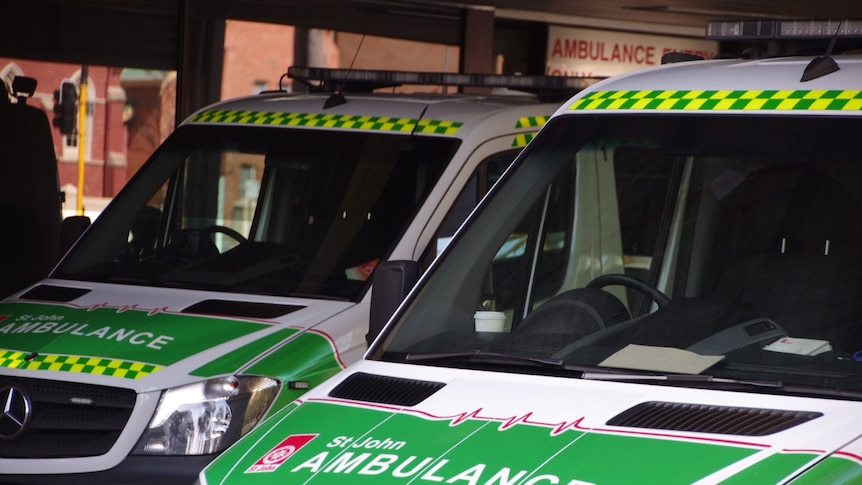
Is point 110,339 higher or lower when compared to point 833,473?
lower

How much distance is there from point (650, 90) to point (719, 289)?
1.99ft

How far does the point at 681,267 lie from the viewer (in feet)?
14.4

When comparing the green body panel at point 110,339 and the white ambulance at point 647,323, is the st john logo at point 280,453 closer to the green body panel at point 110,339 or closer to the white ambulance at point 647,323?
the white ambulance at point 647,323

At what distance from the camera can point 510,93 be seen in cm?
744

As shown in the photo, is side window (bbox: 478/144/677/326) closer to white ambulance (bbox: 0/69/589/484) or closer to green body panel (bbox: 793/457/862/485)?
white ambulance (bbox: 0/69/589/484)

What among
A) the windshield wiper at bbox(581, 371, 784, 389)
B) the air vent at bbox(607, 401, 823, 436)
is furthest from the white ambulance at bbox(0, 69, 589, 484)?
the air vent at bbox(607, 401, 823, 436)

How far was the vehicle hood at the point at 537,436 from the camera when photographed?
8.97 ft

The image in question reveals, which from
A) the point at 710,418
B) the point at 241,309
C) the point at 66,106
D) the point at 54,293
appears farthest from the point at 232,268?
the point at 66,106

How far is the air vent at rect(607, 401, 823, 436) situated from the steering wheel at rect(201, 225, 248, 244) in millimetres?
3150

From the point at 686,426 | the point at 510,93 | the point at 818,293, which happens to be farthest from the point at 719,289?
the point at 510,93

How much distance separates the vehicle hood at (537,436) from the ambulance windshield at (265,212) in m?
2.08

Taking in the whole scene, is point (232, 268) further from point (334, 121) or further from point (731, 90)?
point (731, 90)

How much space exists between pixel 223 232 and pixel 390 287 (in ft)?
7.30

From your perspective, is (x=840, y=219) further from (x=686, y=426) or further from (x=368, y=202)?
(x=368, y=202)
